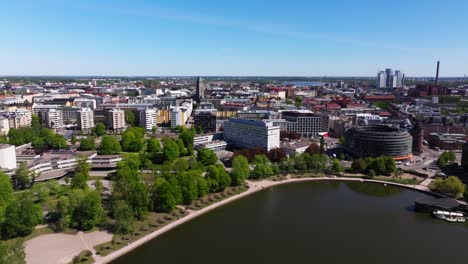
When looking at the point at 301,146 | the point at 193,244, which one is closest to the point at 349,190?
the point at 301,146

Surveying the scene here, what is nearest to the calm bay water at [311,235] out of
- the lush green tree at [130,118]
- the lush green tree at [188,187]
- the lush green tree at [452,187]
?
the lush green tree at [188,187]

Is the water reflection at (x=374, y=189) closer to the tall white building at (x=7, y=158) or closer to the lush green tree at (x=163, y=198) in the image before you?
the lush green tree at (x=163, y=198)

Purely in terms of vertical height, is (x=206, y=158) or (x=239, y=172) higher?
(x=206, y=158)

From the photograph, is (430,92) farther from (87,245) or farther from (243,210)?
(87,245)

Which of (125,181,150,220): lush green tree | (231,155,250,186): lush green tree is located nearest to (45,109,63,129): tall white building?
(231,155,250,186): lush green tree

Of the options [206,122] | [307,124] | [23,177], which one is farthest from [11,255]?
[307,124]

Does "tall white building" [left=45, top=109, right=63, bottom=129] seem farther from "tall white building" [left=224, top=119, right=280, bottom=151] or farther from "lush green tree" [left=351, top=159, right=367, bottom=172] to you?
"lush green tree" [left=351, top=159, right=367, bottom=172]

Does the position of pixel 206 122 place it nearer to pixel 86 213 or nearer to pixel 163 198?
pixel 163 198
